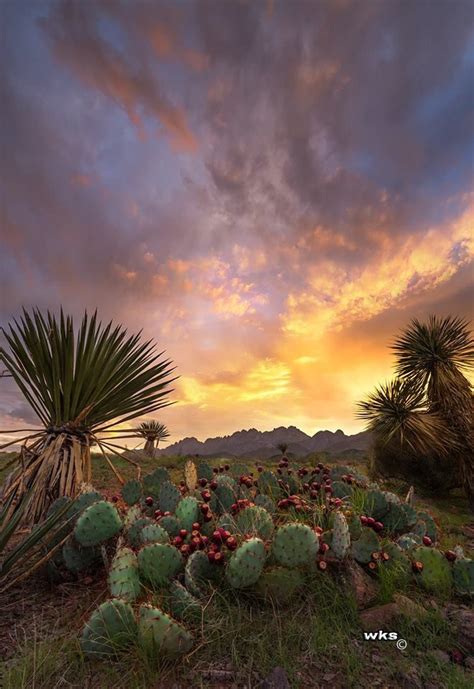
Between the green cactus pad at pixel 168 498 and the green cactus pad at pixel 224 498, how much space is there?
1.72 feet

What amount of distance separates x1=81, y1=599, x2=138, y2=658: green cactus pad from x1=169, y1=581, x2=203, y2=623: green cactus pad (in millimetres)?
336

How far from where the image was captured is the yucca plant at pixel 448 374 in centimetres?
1184

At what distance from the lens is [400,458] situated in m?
12.2

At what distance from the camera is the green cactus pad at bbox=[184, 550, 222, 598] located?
324 centimetres

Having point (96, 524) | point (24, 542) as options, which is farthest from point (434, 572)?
point (24, 542)

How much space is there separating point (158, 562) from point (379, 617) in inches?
75.2

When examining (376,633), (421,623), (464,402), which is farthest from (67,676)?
(464,402)

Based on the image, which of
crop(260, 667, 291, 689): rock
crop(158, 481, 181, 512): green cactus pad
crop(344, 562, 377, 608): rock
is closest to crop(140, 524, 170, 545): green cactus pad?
crop(158, 481, 181, 512): green cactus pad

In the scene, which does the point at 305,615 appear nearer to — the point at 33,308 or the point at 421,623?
the point at 421,623

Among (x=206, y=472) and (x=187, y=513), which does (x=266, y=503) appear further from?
(x=206, y=472)

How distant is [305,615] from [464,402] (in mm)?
11704

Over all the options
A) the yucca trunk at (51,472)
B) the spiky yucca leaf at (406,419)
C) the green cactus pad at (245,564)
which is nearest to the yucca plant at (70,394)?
the yucca trunk at (51,472)

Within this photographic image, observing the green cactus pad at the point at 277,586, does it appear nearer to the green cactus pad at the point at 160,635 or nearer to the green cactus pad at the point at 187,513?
the green cactus pad at the point at 160,635

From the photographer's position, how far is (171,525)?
164 inches
